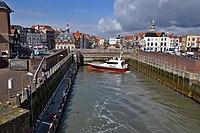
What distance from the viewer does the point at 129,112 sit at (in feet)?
63.0

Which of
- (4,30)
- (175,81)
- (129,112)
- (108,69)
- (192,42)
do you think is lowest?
(129,112)

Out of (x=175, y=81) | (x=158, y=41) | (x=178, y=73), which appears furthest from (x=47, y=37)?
(x=178, y=73)

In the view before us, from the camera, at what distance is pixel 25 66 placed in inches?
1084

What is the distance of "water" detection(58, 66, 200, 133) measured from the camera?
15.6 meters

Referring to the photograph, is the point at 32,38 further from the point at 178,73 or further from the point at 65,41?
the point at 178,73

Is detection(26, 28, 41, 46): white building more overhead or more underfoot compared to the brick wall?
more overhead

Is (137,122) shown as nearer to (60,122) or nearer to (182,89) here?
(60,122)

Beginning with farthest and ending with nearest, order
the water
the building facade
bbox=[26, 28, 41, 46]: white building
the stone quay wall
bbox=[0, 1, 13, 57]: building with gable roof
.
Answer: bbox=[26, 28, 41, 46]: white building
the building facade
bbox=[0, 1, 13, 57]: building with gable roof
the stone quay wall
the water

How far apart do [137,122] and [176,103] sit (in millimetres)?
7642

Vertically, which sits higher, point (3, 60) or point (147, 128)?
point (3, 60)

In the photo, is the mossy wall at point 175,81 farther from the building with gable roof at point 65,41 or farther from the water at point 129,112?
the building with gable roof at point 65,41

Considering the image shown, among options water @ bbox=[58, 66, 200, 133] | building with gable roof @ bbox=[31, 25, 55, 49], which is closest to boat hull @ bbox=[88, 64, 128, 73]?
water @ bbox=[58, 66, 200, 133]

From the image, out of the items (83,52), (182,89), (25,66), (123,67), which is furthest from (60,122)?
(83,52)

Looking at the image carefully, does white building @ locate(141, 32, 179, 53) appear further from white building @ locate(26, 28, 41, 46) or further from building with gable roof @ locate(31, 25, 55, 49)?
white building @ locate(26, 28, 41, 46)
